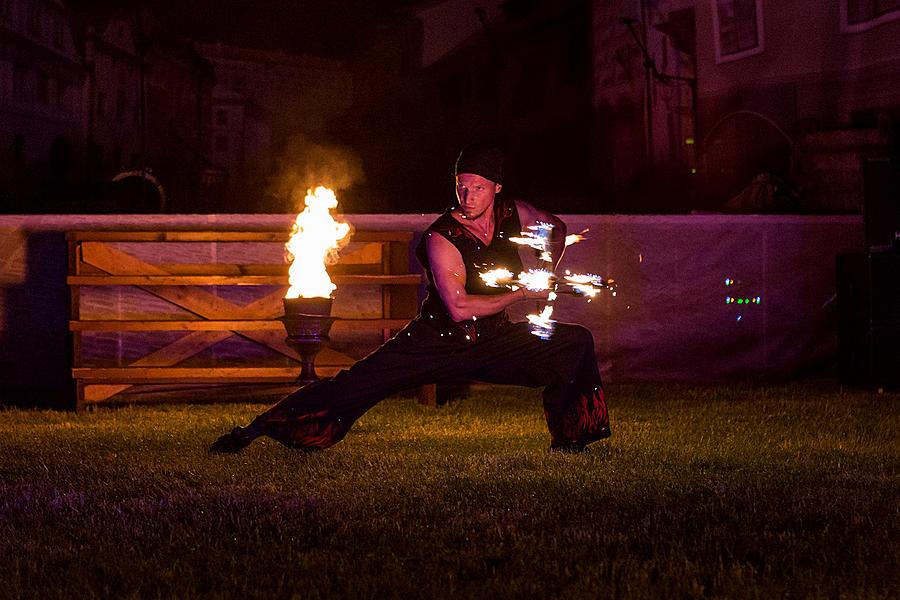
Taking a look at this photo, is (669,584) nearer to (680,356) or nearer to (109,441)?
(109,441)

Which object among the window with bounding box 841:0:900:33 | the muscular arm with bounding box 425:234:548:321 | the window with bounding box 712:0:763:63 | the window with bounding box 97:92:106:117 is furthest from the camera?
the window with bounding box 97:92:106:117

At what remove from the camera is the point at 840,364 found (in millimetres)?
11531

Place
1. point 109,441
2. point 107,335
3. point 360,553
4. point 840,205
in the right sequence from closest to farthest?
point 360,553
point 109,441
point 107,335
point 840,205

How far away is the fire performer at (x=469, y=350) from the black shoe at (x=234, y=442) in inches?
0.5

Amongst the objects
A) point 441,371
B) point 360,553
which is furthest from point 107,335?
point 360,553

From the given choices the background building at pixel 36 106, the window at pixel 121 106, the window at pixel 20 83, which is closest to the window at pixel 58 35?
the background building at pixel 36 106

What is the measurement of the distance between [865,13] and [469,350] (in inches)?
353

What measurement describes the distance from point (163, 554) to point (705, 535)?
2.26m

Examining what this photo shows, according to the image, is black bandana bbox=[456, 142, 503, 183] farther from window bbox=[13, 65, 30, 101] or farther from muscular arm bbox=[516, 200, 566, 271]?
window bbox=[13, 65, 30, 101]

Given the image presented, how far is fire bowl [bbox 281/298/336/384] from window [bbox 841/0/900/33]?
795 centimetres

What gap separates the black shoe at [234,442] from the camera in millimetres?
7617

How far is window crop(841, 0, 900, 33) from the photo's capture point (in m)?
14.1

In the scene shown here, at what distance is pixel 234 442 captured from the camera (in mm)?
7691

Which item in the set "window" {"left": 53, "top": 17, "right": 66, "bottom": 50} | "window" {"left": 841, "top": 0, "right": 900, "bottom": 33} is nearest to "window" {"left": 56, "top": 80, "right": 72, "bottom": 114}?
"window" {"left": 53, "top": 17, "right": 66, "bottom": 50}
